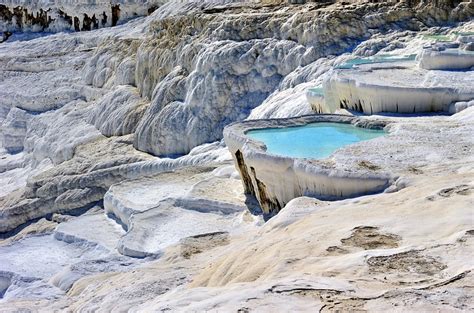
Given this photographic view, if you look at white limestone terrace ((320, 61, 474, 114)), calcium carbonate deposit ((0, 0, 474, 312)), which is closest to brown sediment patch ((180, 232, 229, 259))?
calcium carbonate deposit ((0, 0, 474, 312))

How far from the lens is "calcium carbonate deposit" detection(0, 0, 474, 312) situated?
5.26m

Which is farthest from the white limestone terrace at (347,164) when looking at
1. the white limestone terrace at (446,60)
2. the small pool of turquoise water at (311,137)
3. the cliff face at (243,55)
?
the cliff face at (243,55)

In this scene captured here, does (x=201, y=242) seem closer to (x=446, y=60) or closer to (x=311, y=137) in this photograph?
(x=311, y=137)

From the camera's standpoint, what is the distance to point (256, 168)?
8.60 m

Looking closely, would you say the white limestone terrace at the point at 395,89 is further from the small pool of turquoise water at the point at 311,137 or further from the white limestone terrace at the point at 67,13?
the white limestone terrace at the point at 67,13

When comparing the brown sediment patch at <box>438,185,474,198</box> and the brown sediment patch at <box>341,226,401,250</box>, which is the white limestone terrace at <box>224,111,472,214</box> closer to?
the brown sediment patch at <box>438,185,474,198</box>

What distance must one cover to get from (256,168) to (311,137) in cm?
105

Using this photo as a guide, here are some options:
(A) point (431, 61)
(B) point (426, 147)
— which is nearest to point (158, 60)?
(A) point (431, 61)

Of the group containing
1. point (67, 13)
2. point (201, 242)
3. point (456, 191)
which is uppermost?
point (67, 13)

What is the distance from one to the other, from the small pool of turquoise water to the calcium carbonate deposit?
42mm

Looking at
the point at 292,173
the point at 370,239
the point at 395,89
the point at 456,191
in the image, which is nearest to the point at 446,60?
the point at 395,89

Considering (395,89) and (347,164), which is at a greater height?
(395,89)

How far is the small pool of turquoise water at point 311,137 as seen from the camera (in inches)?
342

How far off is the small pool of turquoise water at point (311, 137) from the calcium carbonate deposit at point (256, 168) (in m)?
0.04
